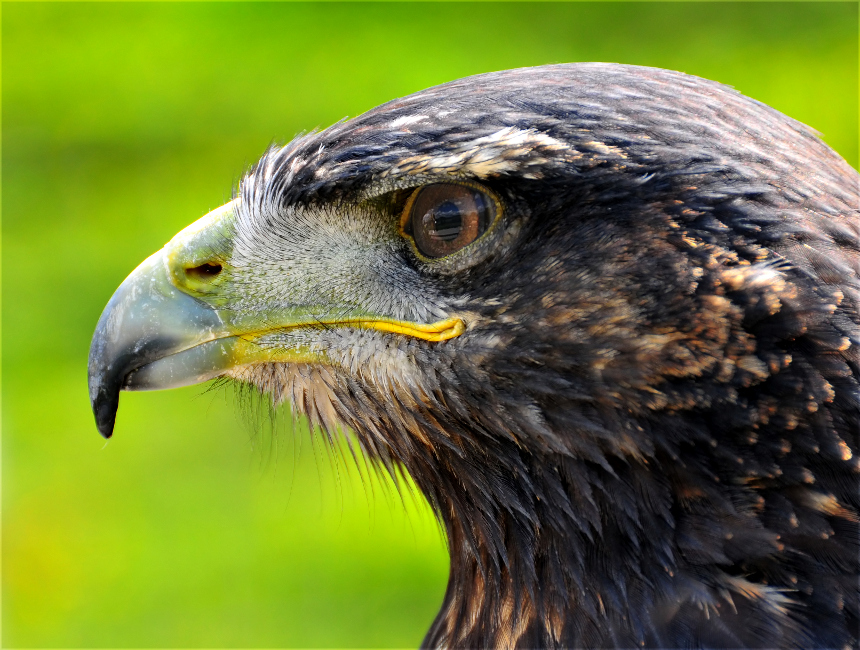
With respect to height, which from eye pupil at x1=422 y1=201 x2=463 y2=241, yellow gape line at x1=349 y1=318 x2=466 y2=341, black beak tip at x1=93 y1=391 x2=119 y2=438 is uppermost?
eye pupil at x1=422 y1=201 x2=463 y2=241

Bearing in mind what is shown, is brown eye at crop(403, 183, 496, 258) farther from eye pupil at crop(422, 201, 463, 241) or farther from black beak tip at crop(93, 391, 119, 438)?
black beak tip at crop(93, 391, 119, 438)

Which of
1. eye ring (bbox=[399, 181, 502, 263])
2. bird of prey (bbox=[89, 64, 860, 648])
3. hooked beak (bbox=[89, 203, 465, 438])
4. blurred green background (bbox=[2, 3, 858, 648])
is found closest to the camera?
bird of prey (bbox=[89, 64, 860, 648])

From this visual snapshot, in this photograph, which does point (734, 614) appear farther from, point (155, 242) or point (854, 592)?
point (155, 242)

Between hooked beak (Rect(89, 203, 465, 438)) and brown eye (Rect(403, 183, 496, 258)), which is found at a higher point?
brown eye (Rect(403, 183, 496, 258))

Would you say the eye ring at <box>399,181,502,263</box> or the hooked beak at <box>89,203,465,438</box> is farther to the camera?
the hooked beak at <box>89,203,465,438</box>

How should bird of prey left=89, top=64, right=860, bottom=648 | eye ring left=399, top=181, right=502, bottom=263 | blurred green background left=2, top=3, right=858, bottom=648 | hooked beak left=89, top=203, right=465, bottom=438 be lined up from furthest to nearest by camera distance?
blurred green background left=2, top=3, right=858, bottom=648 < hooked beak left=89, top=203, right=465, bottom=438 < eye ring left=399, top=181, right=502, bottom=263 < bird of prey left=89, top=64, right=860, bottom=648

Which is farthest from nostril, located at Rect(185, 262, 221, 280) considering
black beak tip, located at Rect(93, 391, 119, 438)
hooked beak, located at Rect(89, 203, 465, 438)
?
black beak tip, located at Rect(93, 391, 119, 438)

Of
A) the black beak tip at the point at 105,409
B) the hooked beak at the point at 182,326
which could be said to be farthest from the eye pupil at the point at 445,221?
the black beak tip at the point at 105,409
